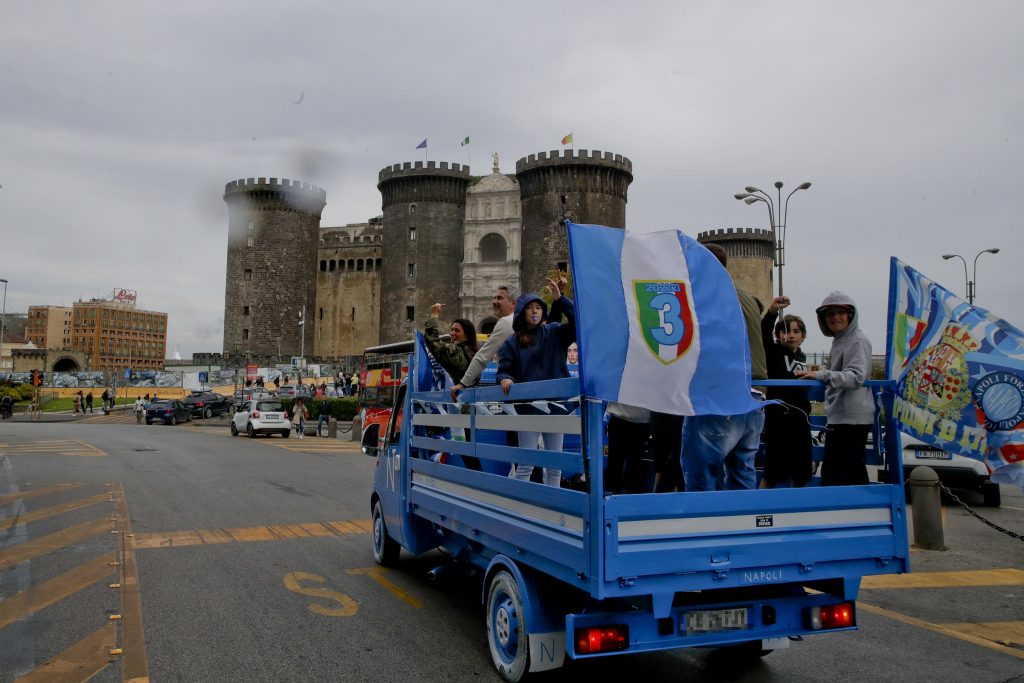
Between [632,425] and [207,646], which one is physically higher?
[632,425]

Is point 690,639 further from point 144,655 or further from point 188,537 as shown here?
point 188,537

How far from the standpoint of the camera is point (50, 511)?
10.6 metres

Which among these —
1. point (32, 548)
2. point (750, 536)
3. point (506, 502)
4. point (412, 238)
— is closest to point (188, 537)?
point (32, 548)

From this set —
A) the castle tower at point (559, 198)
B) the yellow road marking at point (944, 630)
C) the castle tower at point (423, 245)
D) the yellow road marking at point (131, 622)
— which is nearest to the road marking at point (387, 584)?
the yellow road marking at point (131, 622)

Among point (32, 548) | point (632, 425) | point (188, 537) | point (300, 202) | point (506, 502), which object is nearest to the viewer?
point (506, 502)

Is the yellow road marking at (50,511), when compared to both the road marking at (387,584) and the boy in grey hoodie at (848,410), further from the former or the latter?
the boy in grey hoodie at (848,410)

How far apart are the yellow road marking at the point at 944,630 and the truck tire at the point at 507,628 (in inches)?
137

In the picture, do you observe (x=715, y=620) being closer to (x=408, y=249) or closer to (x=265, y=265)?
(x=408, y=249)

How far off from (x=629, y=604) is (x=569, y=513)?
0.64 m

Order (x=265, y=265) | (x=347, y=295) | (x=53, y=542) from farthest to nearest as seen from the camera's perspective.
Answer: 1. (x=347, y=295)
2. (x=265, y=265)
3. (x=53, y=542)

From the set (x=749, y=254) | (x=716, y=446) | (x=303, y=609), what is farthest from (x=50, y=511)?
(x=749, y=254)

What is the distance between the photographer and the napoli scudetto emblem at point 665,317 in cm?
416

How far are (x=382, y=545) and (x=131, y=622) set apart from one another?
2.48 metres

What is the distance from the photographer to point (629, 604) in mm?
4207
